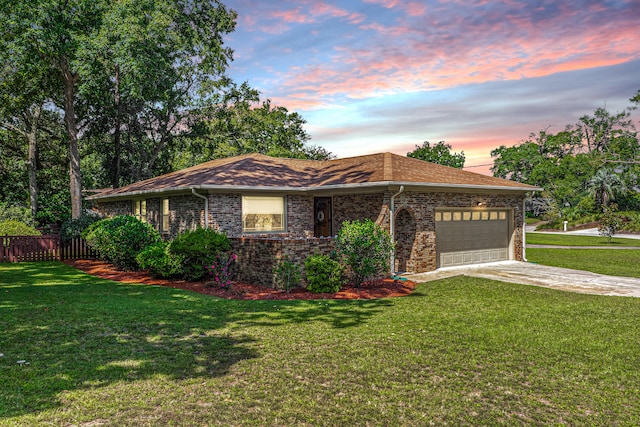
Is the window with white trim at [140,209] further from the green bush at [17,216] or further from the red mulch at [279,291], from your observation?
the green bush at [17,216]

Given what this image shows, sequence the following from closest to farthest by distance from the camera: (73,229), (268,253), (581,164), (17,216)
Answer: (268,253) → (73,229) → (17,216) → (581,164)

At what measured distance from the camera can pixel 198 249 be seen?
13219mm

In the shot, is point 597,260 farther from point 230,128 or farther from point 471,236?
A: point 230,128

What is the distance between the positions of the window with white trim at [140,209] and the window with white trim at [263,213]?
673 cm

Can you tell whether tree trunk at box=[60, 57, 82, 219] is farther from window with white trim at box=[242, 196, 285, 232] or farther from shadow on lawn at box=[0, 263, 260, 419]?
shadow on lawn at box=[0, 263, 260, 419]

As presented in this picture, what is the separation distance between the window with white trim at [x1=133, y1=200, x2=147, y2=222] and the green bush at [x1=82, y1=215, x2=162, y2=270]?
345cm

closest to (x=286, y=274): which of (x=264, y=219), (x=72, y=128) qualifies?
(x=264, y=219)

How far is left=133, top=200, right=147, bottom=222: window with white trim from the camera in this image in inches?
814

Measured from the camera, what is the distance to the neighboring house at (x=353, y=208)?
14.6 meters

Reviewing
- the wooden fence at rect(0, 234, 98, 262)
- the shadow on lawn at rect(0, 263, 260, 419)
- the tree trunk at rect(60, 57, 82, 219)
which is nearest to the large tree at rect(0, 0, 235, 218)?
the tree trunk at rect(60, 57, 82, 219)

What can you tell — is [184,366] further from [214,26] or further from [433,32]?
[214,26]

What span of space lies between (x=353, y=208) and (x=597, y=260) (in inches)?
483

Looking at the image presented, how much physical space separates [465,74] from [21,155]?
35.7 m

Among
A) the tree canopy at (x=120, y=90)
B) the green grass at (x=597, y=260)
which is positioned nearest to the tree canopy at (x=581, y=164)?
the green grass at (x=597, y=260)
